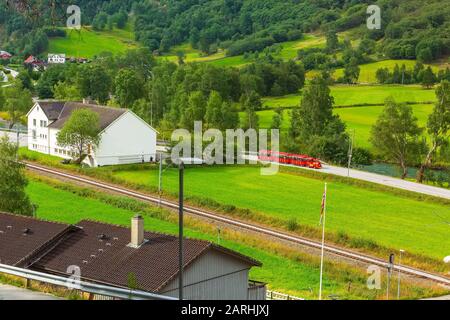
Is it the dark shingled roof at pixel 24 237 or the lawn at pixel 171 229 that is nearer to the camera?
the dark shingled roof at pixel 24 237

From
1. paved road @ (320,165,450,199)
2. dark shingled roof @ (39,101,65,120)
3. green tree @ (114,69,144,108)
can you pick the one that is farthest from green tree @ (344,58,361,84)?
dark shingled roof @ (39,101,65,120)

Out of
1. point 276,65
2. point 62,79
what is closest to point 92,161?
point 62,79

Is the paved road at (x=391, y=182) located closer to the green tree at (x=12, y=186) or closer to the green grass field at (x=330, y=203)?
the green grass field at (x=330, y=203)

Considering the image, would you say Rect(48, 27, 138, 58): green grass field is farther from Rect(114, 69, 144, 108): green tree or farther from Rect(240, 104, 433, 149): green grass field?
Rect(240, 104, 433, 149): green grass field

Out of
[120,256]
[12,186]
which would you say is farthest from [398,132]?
[120,256]

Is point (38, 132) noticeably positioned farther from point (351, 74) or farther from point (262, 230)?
point (351, 74)

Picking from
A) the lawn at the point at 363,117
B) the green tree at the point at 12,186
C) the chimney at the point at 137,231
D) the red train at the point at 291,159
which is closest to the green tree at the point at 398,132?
the red train at the point at 291,159

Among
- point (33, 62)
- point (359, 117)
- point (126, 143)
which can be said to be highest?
point (33, 62)
